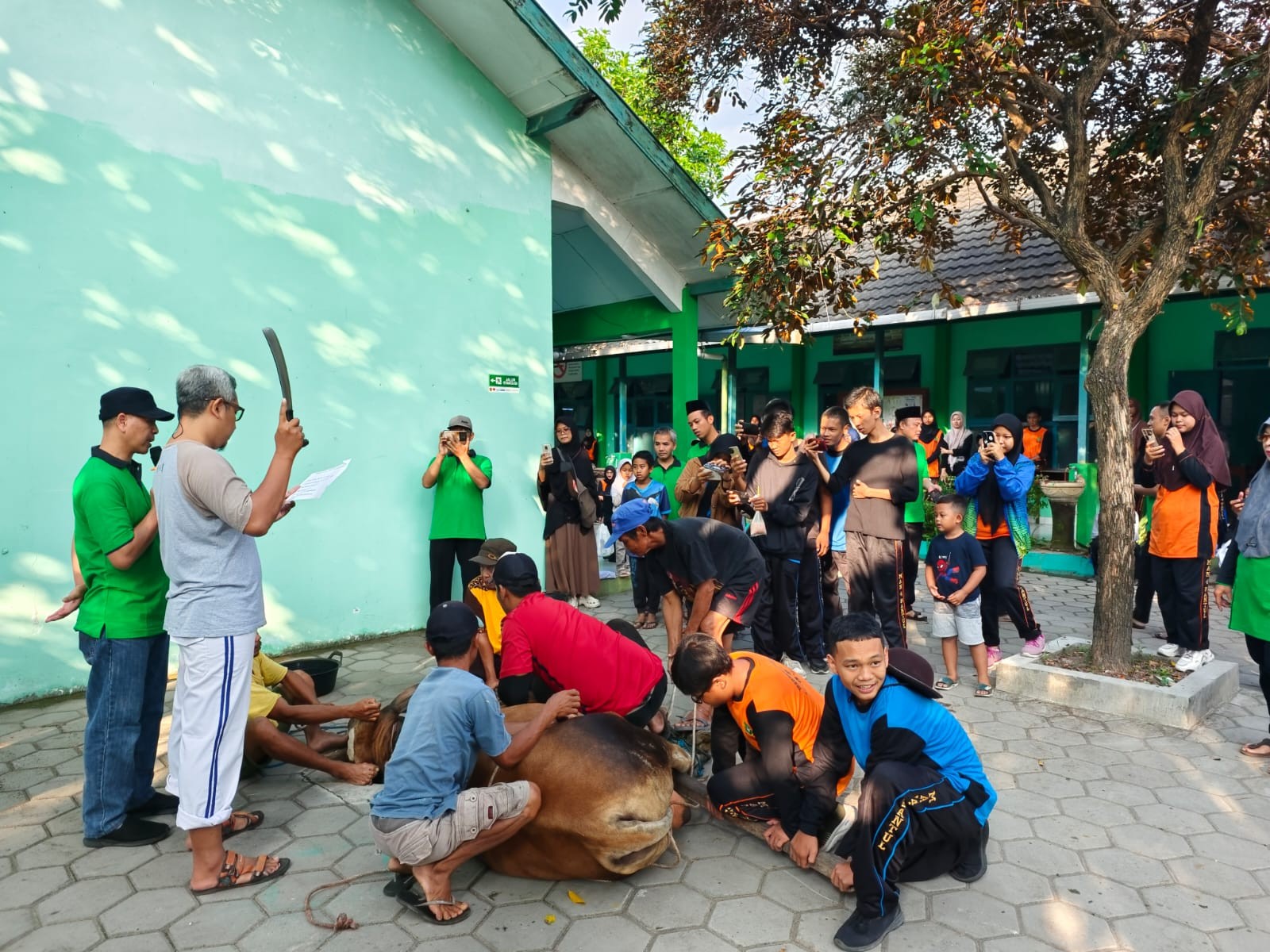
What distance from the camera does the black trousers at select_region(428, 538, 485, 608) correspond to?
6648 millimetres

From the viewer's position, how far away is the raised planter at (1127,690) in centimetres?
457

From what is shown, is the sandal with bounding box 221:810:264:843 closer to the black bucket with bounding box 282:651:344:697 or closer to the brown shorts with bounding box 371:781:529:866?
the brown shorts with bounding box 371:781:529:866

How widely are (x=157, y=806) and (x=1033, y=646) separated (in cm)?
545

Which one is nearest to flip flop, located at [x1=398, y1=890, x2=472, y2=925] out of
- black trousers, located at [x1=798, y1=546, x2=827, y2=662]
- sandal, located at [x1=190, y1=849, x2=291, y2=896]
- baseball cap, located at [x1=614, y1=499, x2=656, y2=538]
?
sandal, located at [x1=190, y1=849, x2=291, y2=896]

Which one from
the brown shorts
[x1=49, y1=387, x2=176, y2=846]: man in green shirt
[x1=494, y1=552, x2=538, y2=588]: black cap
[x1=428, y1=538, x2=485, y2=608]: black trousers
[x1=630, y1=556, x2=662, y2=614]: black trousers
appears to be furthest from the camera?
[x1=630, y1=556, x2=662, y2=614]: black trousers

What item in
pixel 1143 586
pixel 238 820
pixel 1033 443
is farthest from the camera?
Result: pixel 1033 443

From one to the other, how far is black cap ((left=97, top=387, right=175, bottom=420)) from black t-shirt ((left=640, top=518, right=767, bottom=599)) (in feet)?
8.30

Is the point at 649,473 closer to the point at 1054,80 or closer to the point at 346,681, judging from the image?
the point at 346,681

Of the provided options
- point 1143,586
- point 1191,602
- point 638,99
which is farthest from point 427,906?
point 638,99

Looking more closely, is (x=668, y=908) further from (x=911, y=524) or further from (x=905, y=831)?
(x=911, y=524)

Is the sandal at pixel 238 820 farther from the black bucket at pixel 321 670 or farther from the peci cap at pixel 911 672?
the peci cap at pixel 911 672

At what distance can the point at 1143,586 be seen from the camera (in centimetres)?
645

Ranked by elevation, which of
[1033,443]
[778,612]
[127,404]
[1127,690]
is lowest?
[1127,690]

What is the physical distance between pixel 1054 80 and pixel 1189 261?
1.77 metres
